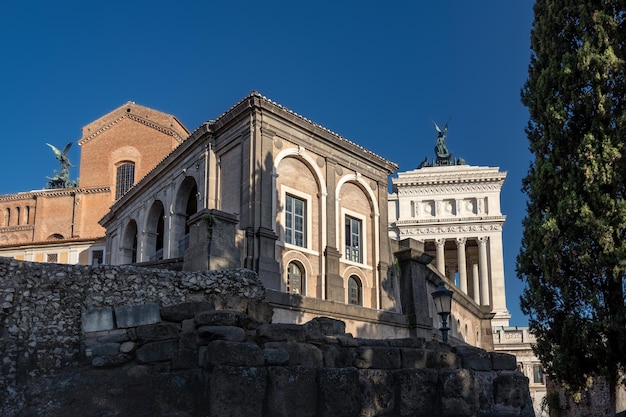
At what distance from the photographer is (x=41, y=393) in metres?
6.86

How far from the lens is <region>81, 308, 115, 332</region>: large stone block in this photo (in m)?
7.61

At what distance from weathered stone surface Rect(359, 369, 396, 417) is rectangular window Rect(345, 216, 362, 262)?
1676 centimetres

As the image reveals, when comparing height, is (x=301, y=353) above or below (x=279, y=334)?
below

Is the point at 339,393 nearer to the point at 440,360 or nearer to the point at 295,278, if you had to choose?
the point at 440,360

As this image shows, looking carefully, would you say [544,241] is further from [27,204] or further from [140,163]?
[27,204]

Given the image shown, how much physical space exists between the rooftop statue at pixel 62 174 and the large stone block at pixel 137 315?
50282mm

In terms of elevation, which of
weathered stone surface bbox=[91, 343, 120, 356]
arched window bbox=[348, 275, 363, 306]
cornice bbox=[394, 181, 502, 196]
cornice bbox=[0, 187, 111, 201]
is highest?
cornice bbox=[394, 181, 502, 196]

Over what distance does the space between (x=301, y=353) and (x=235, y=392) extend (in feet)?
2.90

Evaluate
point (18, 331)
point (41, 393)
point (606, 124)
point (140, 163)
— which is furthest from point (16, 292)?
point (140, 163)

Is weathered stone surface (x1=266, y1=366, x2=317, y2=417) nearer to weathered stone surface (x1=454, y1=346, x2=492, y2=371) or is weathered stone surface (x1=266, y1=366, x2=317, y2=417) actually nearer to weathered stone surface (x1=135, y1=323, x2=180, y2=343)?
weathered stone surface (x1=135, y1=323, x2=180, y2=343)

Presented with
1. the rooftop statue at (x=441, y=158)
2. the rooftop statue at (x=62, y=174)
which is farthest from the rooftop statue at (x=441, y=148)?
the rooftop statue at (x=62, y=174)

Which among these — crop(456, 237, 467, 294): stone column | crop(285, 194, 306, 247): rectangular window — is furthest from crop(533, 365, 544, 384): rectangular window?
crop(285, 194, 306, 247): rectangular window

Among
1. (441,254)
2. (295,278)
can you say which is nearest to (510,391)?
(295,278)

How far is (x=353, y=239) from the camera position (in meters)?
23.9
